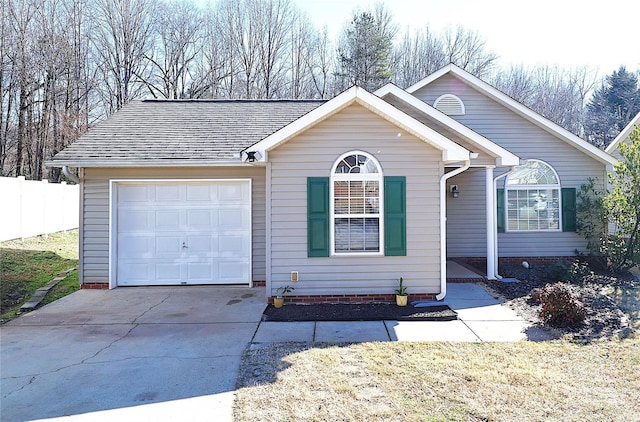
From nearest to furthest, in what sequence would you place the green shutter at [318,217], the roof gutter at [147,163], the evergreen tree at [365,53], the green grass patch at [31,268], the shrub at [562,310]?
1. the shrub at [562,310]
2. the green shutter at [318,217]
3. the green grass patch at [31,268]
4. the roof gutter at [147,163]
5. the evergreen tree at [365,53]

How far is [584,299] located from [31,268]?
41.2 feet

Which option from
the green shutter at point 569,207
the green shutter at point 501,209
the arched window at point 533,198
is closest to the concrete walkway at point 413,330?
Result: the green shutter at point 501,209

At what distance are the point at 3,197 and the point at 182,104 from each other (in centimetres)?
643

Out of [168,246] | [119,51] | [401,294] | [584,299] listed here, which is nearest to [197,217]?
[168,246]

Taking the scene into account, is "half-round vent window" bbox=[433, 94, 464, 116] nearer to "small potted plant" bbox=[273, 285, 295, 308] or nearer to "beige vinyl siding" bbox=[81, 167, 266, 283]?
"beige vinyl siding" bbox=[81, 167, 266, 283]

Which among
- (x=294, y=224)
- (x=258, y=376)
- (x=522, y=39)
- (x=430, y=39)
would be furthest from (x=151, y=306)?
(x=430, y=39)

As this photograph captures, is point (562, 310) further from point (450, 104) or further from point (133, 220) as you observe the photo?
point (133, 220)

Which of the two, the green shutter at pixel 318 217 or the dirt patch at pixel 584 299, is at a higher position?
the green shutter at pixel 318 217

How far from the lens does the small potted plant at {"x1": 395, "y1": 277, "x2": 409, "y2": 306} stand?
673 cm

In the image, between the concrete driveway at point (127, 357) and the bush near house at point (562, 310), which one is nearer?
the concrete driveway at point (127, 357)

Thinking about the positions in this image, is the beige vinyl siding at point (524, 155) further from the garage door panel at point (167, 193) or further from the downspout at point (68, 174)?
the downspout at point (68, 174)

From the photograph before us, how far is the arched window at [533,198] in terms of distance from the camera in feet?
34.4

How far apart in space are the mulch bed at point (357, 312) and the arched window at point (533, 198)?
535 cm

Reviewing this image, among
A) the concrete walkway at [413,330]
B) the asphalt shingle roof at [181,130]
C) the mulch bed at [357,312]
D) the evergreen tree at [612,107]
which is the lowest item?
the concrete walkway at [413,330]
